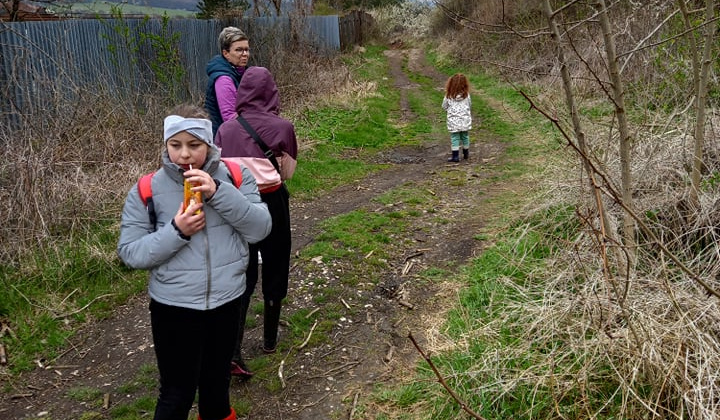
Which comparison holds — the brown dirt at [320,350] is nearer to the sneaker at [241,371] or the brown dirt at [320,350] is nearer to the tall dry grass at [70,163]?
the sneaker at [241,371]

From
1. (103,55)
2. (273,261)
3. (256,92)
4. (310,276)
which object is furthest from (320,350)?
(103,55)

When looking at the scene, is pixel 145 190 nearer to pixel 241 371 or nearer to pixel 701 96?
pixel 241 371

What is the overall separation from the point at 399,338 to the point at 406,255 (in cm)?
159

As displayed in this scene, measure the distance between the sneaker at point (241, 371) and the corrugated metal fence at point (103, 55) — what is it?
4021 millimetres

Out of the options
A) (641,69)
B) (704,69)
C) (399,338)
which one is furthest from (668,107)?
(399,338)

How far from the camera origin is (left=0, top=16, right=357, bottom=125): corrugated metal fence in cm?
670

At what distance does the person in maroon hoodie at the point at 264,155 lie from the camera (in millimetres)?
3609

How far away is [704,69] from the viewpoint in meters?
3.92

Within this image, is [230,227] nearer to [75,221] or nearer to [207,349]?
[207,349]

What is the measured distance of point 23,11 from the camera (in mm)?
8148

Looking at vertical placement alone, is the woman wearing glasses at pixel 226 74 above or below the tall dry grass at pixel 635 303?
above

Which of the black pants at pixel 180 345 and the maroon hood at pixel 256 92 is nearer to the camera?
the black pants at pixel 180 345

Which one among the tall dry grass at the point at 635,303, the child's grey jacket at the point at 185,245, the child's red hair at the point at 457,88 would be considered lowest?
the tall dry grass at the point at 635,303

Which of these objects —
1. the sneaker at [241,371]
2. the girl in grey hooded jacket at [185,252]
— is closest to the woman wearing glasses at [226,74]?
the girl in grey hooded jacket at [185,252]
